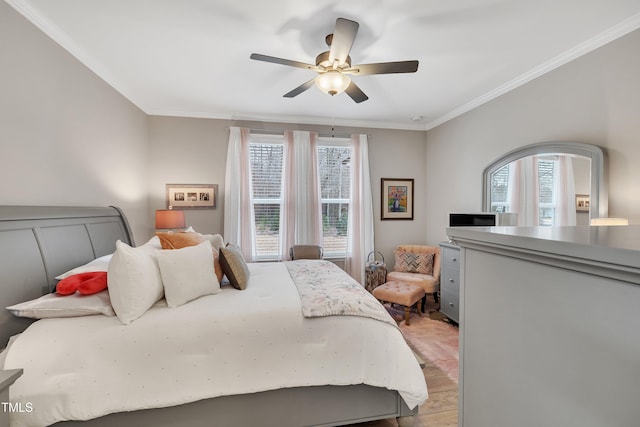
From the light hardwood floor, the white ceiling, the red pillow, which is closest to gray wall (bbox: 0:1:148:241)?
the white ceiling

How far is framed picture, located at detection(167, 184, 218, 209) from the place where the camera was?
3811 mm

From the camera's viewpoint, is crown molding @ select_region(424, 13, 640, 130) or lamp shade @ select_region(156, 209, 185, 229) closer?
crown molding @ select_region(424, 13, 640, 130)

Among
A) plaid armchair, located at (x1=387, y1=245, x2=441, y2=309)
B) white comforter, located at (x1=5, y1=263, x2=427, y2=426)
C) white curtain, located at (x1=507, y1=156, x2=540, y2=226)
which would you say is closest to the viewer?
white comforter, located at (x1=5, y1=263, x2=427, y2=426)

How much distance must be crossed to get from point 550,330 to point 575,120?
2761mm

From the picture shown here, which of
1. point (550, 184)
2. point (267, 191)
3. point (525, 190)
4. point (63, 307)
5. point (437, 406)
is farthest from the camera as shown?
point (267, 191)

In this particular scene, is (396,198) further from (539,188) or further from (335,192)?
(539,188)

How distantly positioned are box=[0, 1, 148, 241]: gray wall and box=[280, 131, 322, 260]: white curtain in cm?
197

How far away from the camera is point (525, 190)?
2.81 metres

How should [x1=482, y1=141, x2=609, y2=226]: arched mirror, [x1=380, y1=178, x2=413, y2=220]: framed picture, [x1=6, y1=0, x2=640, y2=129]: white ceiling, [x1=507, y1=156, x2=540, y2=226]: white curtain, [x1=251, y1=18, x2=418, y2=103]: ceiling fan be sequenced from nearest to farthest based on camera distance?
1. [x1=6, y1=0, x2=640, y2=129]: white ceiling
2. [x1=251, y1=18, x2=418, y2=103]: ceiling fan
3. [x1=482, y1=141, x2=609, y2=226]: arched mirror
4. [x1=507, y1=156, x2=540, y2=226]: white curtain
5. [x1=380, y1=178, x2=413, y2=220]: framed picture

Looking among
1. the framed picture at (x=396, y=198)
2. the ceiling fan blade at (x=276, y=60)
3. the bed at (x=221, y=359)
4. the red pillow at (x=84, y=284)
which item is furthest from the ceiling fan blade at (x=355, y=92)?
the red pillow at (x=84, y=284)

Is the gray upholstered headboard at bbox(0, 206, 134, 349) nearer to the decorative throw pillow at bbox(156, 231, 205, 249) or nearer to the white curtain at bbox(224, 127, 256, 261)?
the decorative throw pillow at bbox(156, 231, 205, 249)

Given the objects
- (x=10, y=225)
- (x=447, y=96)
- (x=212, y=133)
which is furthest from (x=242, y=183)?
(x=447, y=96)

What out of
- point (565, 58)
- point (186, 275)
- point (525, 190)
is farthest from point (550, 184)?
point (186, 275)

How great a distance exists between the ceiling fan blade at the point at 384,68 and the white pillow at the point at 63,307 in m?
2.27
